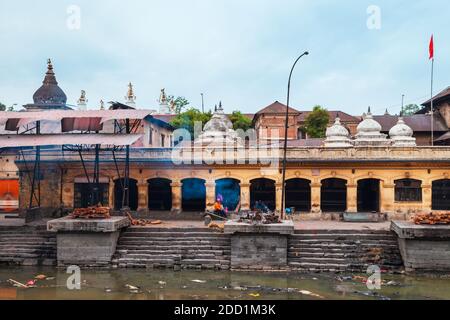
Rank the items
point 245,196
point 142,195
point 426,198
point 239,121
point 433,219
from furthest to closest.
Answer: point 239,121 < point 142,195 < point 245,196 < point 426,198 < point 433,219

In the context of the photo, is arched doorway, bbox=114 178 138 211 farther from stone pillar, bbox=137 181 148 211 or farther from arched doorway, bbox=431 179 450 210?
arched doorway, bbox=431 179 450 210

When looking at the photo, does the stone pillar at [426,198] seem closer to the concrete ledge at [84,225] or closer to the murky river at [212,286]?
the murky river at [212,286]

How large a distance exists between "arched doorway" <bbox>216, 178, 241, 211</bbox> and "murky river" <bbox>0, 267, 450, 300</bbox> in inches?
332

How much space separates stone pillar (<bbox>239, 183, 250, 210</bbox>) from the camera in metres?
24.6

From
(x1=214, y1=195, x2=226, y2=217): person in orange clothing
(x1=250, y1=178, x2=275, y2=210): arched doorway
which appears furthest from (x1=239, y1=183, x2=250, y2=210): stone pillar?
(x1=214, y1=195, x2=226, y2=217): person in orange clothing

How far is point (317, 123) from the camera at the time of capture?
4709 centimetres

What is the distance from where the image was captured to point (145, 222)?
2103 centimetres

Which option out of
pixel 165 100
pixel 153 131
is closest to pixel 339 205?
pixel 153 131

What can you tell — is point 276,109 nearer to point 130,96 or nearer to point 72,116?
point 130,96

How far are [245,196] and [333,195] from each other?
5.04 m

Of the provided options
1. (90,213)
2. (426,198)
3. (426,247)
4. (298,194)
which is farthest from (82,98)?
(426,247)

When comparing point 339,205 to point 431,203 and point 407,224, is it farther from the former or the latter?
point 407,224

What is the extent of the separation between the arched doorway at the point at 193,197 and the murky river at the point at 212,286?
28.0ft

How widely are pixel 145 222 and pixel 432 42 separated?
80.4ft
